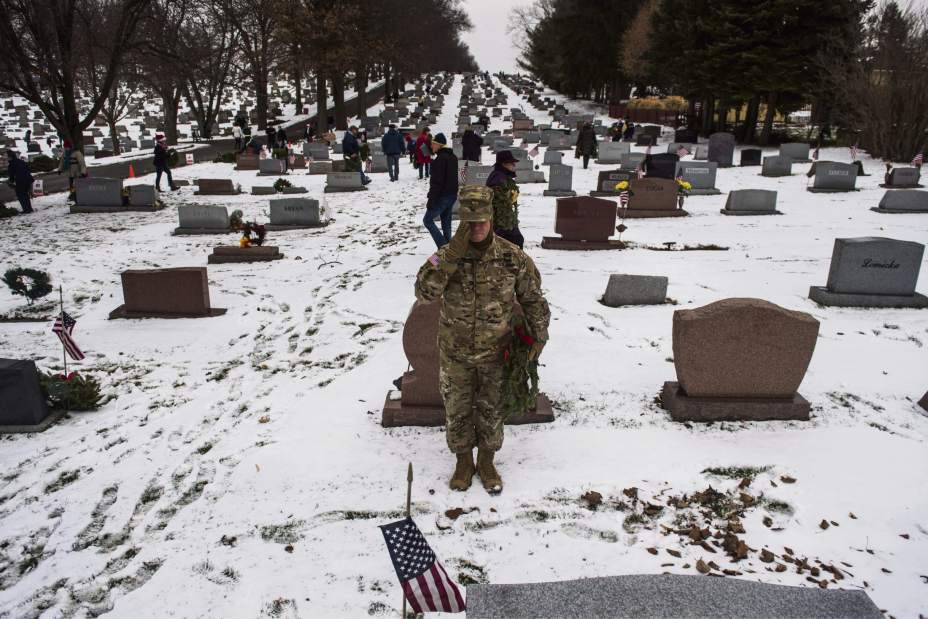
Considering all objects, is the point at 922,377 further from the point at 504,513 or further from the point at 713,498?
the point at 504,513

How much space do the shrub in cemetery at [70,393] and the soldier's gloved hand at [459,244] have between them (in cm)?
478

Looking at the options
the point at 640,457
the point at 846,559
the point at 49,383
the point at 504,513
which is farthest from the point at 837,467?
the point at 49,383

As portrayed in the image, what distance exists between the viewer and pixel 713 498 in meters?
4.82

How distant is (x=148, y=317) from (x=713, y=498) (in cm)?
836

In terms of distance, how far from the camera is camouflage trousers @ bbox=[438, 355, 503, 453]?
184 inches

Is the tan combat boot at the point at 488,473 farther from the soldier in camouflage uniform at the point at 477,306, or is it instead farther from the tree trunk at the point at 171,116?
the tree trunk at the point at 171,116

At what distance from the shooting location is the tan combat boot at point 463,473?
4957 millimetres

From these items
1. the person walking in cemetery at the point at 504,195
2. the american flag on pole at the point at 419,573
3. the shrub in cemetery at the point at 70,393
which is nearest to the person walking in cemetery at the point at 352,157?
the person walking in cemetery at the point at 504,195

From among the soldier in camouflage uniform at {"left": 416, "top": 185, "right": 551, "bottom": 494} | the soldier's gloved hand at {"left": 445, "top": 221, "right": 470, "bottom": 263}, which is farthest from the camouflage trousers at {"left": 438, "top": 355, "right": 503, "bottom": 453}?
the soldier's gloved hand at {"left": 445, "top": 221, "right": 470, "bottom": 263}

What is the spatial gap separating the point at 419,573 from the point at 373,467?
7.59ft

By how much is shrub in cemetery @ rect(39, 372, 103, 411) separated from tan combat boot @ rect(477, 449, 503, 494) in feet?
14.8

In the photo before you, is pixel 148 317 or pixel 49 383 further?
pixel 148 317

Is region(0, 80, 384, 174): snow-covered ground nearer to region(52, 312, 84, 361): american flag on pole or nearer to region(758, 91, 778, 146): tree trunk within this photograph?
region(52, 312, 84, 361): american flag on pole

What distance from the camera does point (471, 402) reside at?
4.79m
